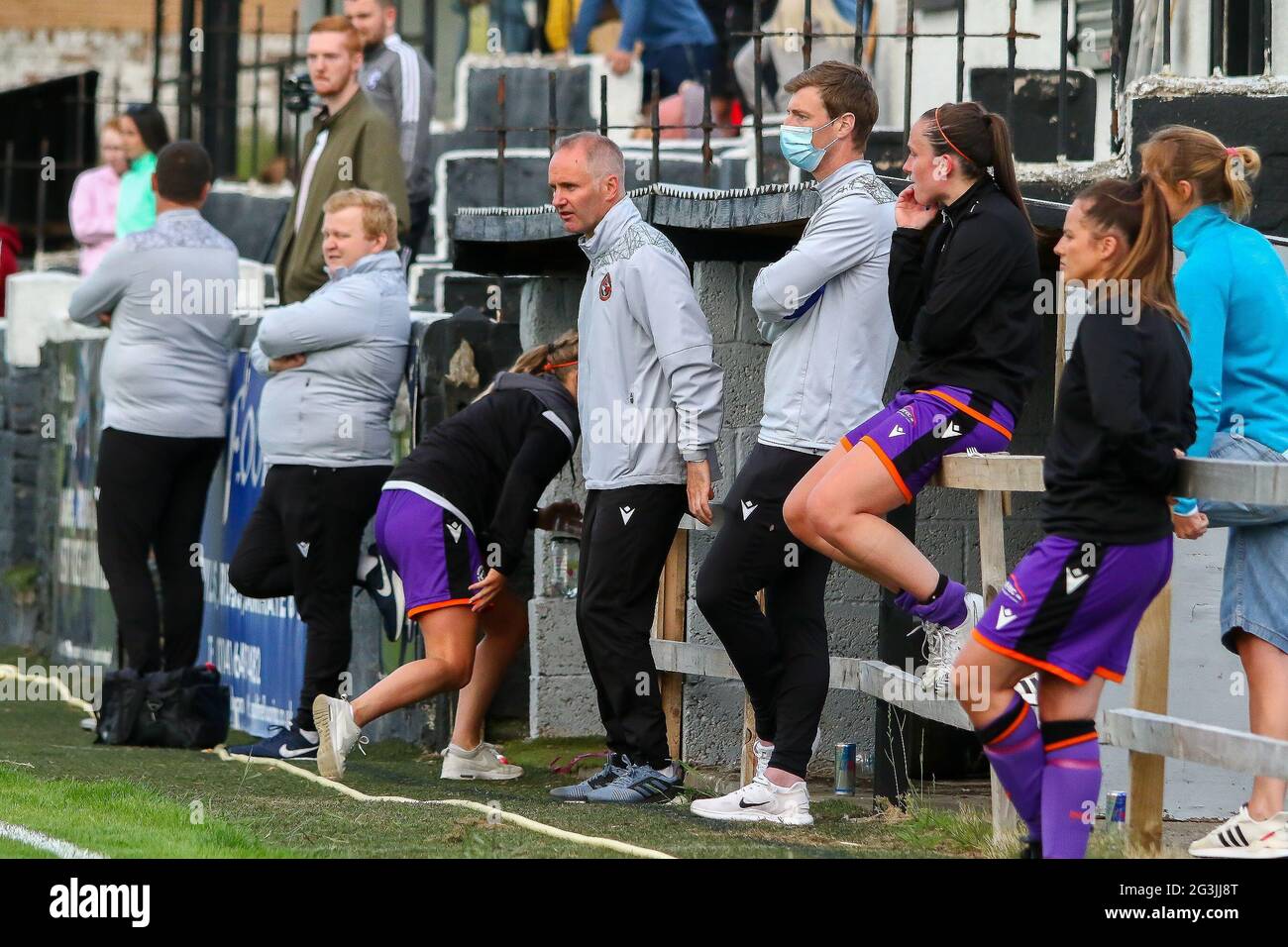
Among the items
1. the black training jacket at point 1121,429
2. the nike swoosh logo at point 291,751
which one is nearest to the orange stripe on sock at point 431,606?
the nike swoosh logo at point 291,751

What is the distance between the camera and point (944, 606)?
5.67 m

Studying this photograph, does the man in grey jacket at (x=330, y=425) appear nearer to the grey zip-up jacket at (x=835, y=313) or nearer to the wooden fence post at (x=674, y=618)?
the wooden fence post at (x=674, y=618)

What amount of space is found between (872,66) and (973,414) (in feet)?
27.2

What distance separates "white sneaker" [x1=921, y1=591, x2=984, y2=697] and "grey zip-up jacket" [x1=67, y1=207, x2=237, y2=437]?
3913 mm

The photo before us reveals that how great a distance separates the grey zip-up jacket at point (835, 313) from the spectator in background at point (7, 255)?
9812 millimetres

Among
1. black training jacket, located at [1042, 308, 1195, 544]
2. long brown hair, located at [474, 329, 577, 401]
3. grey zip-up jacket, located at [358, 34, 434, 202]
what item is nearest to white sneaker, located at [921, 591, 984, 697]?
black training jacket, located at [1042, 308, 1195, 544]

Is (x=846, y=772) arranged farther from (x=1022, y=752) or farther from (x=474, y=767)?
(x=1022, y=752)

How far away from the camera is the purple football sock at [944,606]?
5.67 metres

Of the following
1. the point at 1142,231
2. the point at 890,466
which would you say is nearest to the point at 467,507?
the point at 890,466

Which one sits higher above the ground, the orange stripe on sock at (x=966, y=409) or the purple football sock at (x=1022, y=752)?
the orange stripe on sock at (x=966, y=409)

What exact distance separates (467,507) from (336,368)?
115 cm

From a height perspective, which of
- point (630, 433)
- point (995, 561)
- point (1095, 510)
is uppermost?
point (630, 433)
